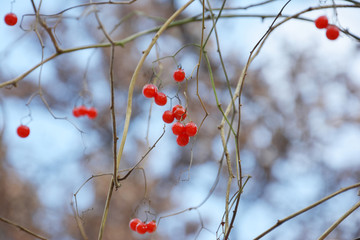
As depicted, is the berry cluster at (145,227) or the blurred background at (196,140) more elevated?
the blurred background at (196,140)

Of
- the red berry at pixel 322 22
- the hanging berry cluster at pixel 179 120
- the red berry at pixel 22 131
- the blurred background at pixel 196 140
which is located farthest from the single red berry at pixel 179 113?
the blurred background at pixel 196 140

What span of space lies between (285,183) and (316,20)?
327 cm

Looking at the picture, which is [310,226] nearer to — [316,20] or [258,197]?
[258,197]

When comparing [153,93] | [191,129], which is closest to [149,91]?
A: [153,93]

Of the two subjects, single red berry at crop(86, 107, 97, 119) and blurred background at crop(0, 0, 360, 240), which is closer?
single red berry at crop(86, 107, 97, 119)

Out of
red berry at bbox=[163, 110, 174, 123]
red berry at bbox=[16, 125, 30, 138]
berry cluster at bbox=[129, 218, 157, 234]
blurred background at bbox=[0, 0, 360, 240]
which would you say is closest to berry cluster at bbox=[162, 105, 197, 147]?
red berry at bbox=[163, 110, 174, 123]

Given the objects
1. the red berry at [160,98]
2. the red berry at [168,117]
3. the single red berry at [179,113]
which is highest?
the red berry at [160,98]

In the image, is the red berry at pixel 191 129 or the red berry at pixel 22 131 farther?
A: the red berry at pixel 22 131

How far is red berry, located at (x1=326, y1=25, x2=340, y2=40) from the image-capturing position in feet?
3.00

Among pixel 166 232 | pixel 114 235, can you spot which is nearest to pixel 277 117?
pixel 166 232

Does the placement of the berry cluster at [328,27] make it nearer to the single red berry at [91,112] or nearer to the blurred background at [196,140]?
the single red berry at [91,112]

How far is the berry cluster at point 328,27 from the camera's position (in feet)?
3.00

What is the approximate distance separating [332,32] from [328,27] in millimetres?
19

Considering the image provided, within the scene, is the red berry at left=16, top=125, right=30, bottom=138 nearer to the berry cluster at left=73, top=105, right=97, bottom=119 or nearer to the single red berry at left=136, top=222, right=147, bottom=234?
the berry cluster at left=73, top=105, right=97, bottom=119
